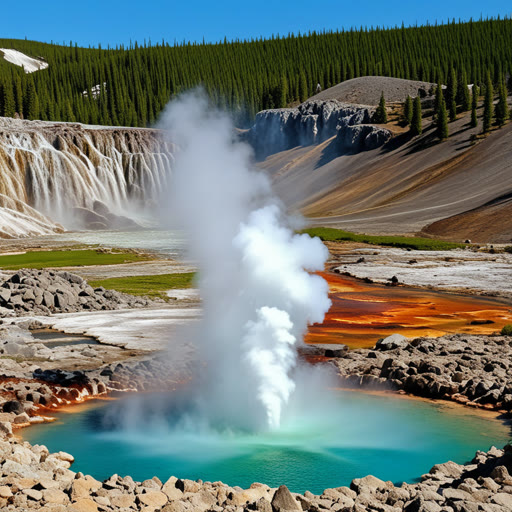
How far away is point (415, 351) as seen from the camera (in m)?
25.2

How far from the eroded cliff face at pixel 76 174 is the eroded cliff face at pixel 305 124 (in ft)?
98.9

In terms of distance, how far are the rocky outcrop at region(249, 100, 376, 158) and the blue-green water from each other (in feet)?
479

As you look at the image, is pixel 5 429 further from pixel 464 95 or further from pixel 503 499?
pixel 464 95

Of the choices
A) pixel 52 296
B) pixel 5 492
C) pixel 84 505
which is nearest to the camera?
pixel 84 505

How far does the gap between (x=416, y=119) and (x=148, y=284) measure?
103200 millimetres

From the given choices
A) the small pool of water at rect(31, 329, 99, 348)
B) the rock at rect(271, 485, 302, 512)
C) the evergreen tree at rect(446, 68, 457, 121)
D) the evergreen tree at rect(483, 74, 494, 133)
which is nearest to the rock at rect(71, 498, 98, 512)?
the rock at rect(271, 485, 302, 512)

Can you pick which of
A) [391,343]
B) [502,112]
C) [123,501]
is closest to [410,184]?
[502,112]

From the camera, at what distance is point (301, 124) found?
171 m

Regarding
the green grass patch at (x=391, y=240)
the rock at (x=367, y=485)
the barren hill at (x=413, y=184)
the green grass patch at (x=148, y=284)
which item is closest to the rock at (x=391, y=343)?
the rock at (x=367, y=485)

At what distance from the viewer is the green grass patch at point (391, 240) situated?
252 feet

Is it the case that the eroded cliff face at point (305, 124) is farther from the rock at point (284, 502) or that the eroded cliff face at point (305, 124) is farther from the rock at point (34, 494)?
the rock at point (34, 494)

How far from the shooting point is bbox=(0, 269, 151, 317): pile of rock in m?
35.4

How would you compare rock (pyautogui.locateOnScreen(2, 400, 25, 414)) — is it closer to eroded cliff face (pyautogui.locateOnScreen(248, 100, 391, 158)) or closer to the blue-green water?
the blue-green water

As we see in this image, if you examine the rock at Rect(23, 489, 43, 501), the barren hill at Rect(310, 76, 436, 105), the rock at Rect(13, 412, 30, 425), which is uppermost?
the barren hill at Rect(310, 76, 436, 105)
